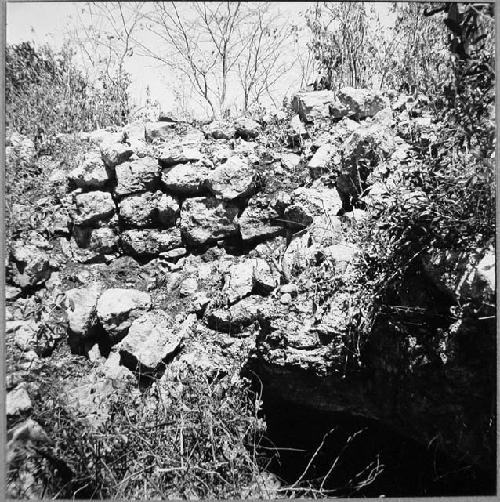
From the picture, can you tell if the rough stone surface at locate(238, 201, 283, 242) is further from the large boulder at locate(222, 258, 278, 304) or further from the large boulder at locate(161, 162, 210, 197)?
the large boulder at locate(161, 162, 210, 197)

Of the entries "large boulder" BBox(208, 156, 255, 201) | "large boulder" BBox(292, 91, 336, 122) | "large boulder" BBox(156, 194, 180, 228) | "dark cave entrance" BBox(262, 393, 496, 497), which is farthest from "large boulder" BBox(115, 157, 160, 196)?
"dark cave entrance" BBox(262, 393, 496, 497)

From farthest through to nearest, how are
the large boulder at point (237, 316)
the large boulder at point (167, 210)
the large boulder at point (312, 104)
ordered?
the large boulder at point (312, 104) → the large boulder at point (167, 210) → the large boulder at point (237, 316)

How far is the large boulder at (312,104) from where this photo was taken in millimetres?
3037

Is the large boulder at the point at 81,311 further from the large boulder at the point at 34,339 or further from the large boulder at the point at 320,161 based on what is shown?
the large boulder at the point at 320,161

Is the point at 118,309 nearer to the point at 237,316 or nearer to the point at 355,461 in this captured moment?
the point at 237,316

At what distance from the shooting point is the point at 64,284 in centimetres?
259

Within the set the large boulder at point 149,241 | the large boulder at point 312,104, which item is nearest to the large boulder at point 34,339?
the large boulder at point 149,241

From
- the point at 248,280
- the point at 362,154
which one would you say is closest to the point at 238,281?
the point at 248,280

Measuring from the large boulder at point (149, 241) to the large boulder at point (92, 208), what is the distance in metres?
0.18

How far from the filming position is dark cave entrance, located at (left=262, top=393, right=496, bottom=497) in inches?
75.6

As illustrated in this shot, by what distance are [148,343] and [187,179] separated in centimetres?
100

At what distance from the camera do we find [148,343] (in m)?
2.38

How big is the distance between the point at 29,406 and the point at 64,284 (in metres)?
0.79

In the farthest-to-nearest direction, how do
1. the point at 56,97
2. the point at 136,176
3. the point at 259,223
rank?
the point at 56,97, the point at 136,176, the point at 259,223
